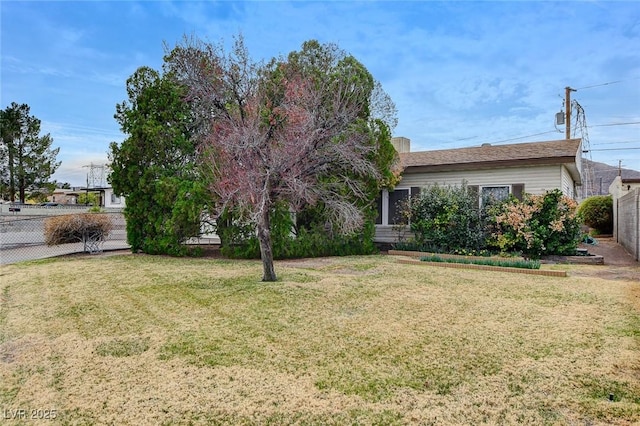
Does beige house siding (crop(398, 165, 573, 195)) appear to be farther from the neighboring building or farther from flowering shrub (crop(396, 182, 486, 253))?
the neighboring building

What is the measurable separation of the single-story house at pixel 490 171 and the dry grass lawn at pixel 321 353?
5.16m

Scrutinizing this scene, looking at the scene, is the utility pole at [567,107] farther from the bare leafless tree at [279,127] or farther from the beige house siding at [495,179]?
the bare leafless tree at [279,127]

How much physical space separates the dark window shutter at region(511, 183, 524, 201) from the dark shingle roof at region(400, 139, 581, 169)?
652 millimetres

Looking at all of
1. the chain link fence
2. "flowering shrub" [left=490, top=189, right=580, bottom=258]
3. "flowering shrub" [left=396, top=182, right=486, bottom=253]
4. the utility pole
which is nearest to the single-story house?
"flowering shrub" [left=396, top=182, right=486, bottom=253]

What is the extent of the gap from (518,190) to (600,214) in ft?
32.0

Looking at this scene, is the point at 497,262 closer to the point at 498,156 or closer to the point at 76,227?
the point at 498,156

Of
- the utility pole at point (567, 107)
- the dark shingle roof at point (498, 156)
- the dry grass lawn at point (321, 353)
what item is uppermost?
the utility pole at point (567, 107)

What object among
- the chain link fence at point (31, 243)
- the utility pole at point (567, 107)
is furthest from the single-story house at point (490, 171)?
the chain link fence at point (31, 243)

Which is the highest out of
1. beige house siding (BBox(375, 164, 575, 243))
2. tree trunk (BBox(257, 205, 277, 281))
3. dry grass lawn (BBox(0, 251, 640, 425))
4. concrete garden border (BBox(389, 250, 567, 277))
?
beige house siding (BBox(375, 164, 575, 243))

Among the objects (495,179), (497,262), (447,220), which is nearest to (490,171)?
(495,179)

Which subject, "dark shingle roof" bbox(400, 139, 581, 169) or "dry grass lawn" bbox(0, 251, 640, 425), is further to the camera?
"dark shingle roof" bbox(400, 139, 581, 169)

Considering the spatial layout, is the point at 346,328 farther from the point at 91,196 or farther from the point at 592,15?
the point at 91,196

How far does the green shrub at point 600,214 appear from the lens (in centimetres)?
1808

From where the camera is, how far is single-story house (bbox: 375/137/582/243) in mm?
11297
